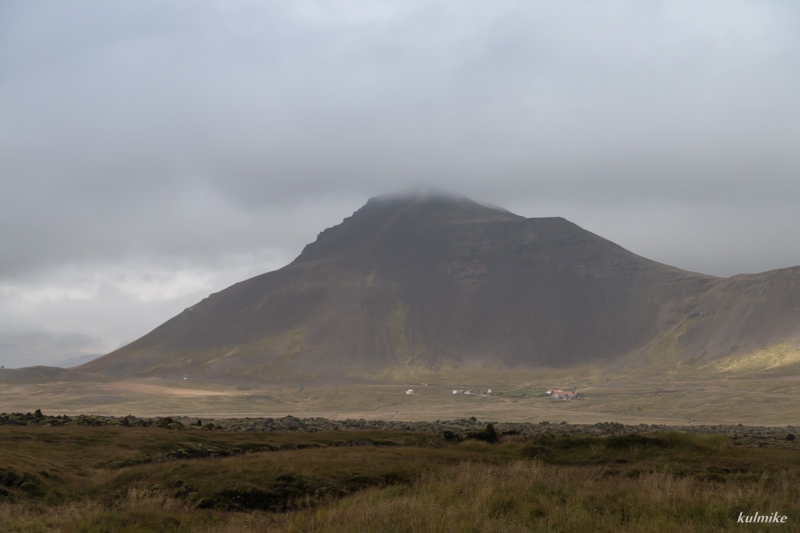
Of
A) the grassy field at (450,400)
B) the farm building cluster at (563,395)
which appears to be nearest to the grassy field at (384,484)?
the grassy field at (450,400)

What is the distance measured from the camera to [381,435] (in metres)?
33.4

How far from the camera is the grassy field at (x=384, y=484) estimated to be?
12617mm

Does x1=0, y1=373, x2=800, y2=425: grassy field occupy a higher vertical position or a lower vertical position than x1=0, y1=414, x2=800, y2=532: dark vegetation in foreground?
lower

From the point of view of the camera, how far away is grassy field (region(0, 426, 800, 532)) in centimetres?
1262

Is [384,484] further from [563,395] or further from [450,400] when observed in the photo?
[563,395]

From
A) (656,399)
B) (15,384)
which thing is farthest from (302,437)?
(15,384)

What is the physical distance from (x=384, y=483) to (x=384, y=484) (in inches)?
8.8

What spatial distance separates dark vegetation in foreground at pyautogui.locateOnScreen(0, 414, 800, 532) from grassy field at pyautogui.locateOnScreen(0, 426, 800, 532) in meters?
0.05

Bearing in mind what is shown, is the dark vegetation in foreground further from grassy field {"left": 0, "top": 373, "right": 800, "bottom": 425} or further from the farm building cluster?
the farm building cluster

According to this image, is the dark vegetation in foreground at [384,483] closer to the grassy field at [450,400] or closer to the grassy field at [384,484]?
the grassy field at [384,484]

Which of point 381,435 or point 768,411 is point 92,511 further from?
point 768,411

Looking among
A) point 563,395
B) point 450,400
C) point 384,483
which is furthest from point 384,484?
point 563,395

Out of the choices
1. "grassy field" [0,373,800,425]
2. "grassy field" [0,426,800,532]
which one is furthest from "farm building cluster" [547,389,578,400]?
"grassy field" [0,426,800,532]

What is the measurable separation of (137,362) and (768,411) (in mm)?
166846
